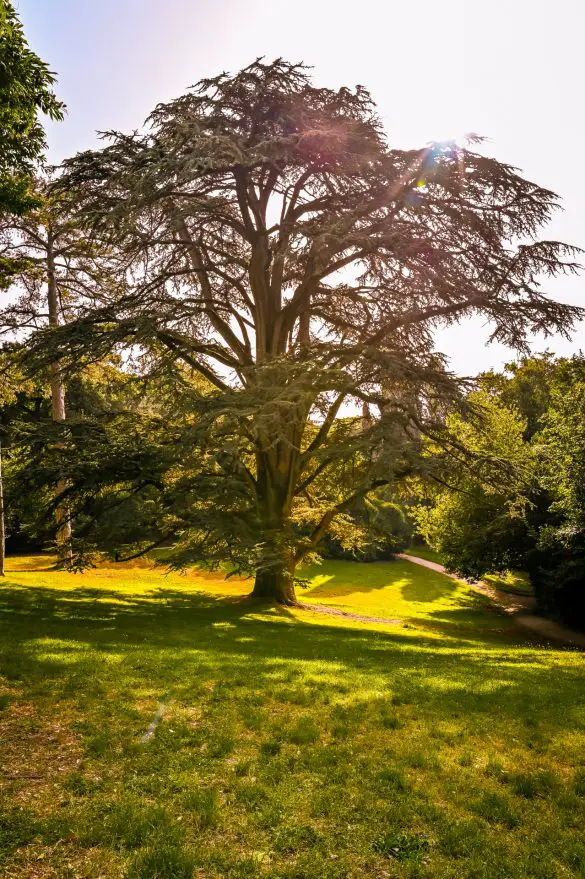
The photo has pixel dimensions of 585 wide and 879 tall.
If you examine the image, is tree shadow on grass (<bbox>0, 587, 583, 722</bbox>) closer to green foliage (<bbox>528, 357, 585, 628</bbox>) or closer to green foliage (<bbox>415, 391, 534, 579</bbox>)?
green foliage (<bbox>528, 357, 585, 628</bbox>)

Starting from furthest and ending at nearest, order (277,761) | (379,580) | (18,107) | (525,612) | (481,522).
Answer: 1. (379,580)
2. (525,612)
3. (481,522)
4. (18,107)
5. (277,761)

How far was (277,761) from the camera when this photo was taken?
195 inches

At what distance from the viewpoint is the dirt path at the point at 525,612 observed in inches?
797

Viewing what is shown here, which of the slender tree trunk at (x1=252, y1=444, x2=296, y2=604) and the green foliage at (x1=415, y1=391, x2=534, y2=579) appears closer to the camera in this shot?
the slender tree trunk at (x1=252, y1=444, x2=296, y2=604)

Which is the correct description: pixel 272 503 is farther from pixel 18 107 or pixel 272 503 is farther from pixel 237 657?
pixel 18 107

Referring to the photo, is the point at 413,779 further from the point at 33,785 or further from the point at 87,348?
the point at 87,348

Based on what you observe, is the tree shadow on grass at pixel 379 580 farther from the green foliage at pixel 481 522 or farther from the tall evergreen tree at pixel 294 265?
the tall evergreen tree at pixel 294 265

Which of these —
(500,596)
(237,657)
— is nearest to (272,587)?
(237,657)

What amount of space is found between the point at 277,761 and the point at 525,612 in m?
24.1

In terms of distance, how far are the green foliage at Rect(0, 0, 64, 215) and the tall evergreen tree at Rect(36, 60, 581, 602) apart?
8.73 ft

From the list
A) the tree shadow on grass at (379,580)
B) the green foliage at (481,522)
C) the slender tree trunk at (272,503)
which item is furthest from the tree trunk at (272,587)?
the tree shadow on grass at (379,580)

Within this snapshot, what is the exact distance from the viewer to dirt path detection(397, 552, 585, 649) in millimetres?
20234

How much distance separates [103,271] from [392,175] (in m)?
10.2

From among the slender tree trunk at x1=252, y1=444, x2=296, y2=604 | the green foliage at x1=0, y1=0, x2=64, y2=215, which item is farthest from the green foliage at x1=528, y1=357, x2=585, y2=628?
the green foliage at x1=0, y1=0, x2=64, y2=215
